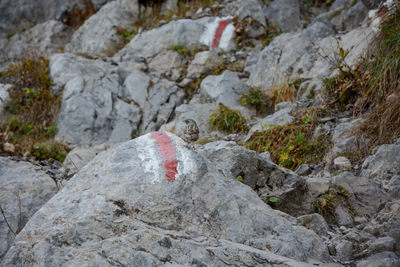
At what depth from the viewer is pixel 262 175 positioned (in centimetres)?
329

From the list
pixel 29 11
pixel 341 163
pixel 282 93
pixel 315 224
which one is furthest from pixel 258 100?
pixel 29 11

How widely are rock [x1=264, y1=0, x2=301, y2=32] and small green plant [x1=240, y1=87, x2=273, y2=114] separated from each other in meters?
3.11

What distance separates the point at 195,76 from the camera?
24.9 ft

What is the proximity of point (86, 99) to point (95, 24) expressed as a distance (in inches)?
161

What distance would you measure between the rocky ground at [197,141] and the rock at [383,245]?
11mm

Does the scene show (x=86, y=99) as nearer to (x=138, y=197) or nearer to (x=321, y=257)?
(x=138, y=197)

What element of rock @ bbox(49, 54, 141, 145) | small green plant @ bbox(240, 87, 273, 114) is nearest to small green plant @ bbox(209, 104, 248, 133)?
small green plant @ bbox(240, 87, 273, 114)

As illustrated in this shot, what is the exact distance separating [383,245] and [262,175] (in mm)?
1254

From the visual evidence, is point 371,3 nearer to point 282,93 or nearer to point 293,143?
point 282,93

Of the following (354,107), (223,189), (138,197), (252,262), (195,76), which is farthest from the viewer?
(195,76)

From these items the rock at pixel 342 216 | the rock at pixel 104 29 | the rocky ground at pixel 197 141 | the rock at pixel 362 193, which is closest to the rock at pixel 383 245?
the rocky ground at pixel 197 141

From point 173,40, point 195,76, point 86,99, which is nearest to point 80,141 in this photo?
point 86,99

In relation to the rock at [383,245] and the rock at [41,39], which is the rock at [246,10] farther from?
the rock at [383,245]

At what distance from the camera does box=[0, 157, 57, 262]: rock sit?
2.95 meters
